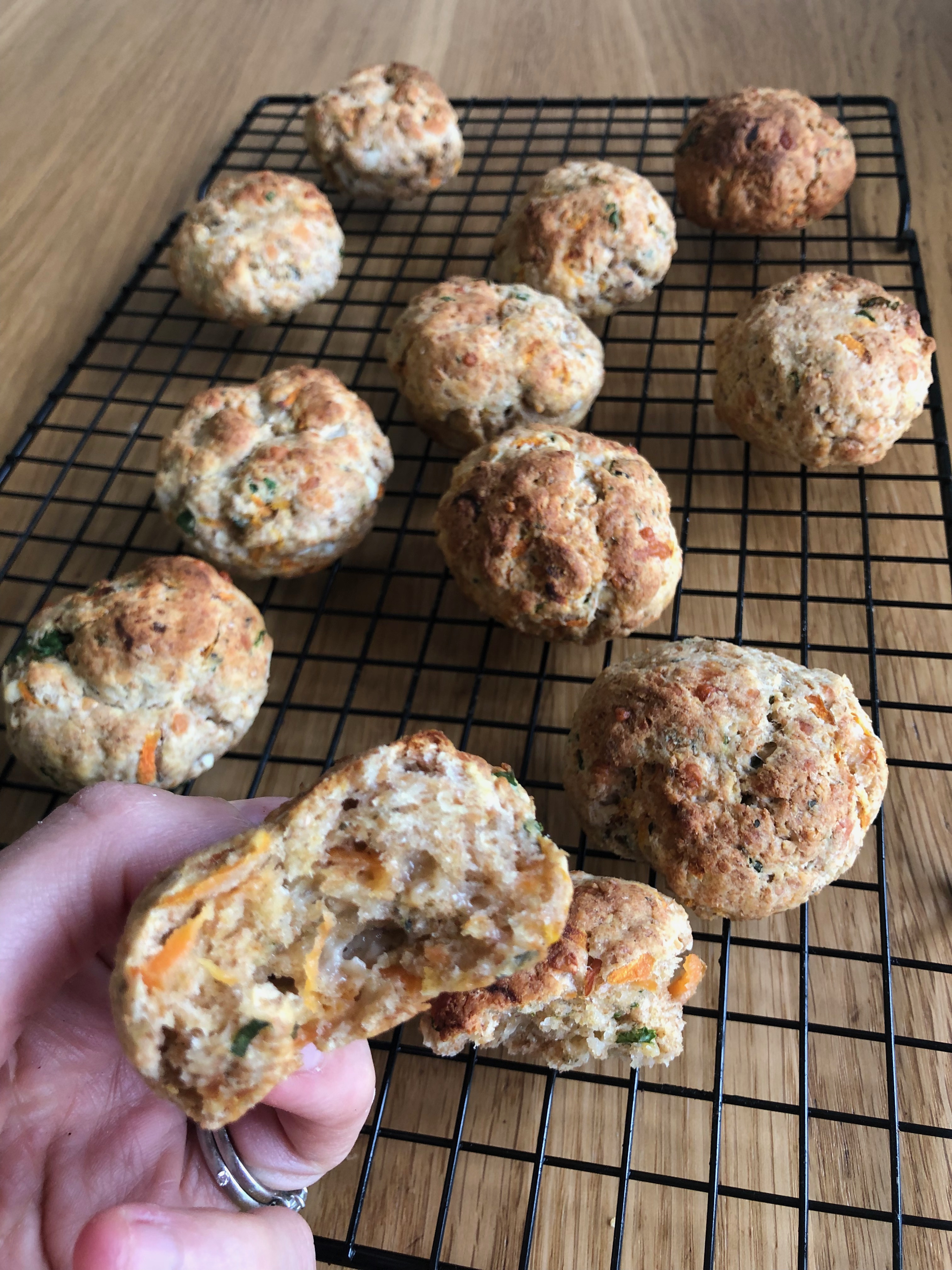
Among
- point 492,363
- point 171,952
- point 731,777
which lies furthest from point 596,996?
point 492,363

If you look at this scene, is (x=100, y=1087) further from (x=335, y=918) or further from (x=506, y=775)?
(x=506, y=775)

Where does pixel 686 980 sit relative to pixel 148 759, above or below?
below

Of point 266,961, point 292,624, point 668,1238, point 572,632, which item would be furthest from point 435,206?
point 668,1238

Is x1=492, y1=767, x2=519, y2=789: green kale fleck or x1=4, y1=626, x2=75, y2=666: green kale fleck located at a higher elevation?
x1=492, y1=767, x2=519, y2=789: green kale fleck

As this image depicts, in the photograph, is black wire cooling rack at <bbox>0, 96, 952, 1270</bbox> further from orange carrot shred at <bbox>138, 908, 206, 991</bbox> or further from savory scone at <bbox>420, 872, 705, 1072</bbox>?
orange carrot shred at <bbox>138, 908, 206, 991</bbox>

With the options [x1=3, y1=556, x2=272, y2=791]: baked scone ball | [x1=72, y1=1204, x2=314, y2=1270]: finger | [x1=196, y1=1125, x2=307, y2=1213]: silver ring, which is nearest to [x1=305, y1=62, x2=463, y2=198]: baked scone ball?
A: [x1=3, y1=556, x2=272, y2=791]: baked scone ball

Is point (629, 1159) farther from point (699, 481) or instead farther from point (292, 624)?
point (699, 481)
